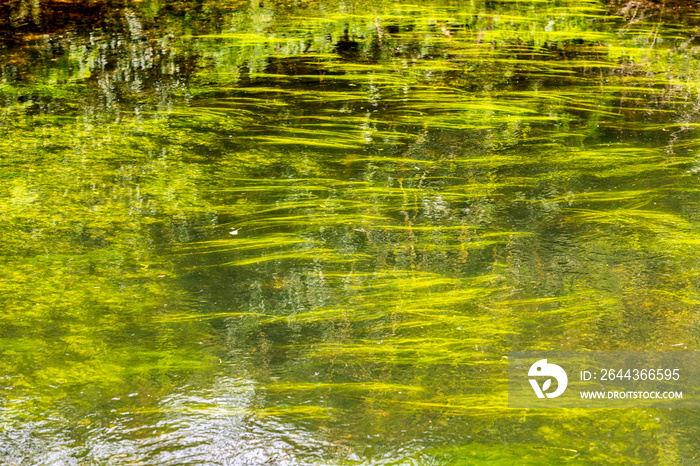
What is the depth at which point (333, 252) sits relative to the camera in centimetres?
289

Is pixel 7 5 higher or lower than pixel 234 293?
higher

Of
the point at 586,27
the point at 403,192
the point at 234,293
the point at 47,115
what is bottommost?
the point at 234,293

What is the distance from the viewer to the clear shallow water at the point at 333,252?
193 cm

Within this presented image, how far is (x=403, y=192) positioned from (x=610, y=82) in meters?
2.77

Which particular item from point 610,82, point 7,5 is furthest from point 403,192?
point 7,5

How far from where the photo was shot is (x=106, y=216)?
10.5 ft

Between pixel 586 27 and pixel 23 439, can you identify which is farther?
pixel 586 27

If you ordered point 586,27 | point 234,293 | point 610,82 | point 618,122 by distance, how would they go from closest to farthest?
point 234,293
point 618,122
point 610,82
point 586,27

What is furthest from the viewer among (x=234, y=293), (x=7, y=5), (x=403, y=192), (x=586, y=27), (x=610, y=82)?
(x=7, y=5)

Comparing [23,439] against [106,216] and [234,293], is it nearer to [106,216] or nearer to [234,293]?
[234,293]

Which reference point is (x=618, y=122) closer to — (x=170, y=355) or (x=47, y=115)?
(x=170, y=355)

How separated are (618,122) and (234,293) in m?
3.06

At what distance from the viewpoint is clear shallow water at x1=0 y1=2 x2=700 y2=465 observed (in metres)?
1.93

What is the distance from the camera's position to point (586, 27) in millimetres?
7234
